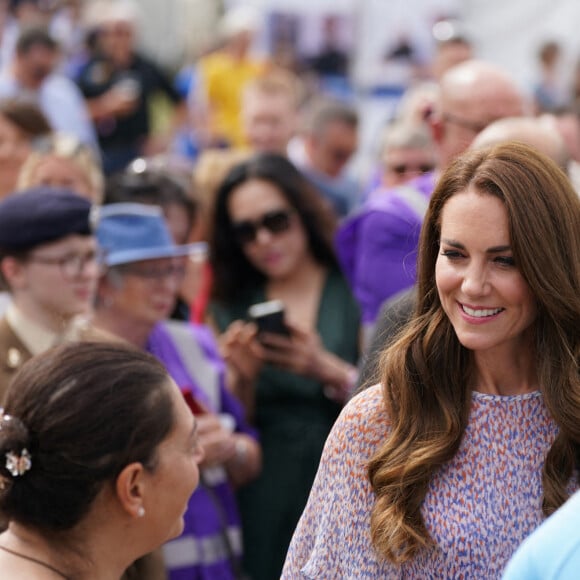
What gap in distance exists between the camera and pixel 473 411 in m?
2.58

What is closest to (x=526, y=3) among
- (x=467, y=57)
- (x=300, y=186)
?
(x=467, y=57)

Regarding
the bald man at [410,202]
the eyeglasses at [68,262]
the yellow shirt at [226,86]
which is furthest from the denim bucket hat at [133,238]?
the yellow shirt at [226,86]

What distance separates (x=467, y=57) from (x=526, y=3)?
379 cm

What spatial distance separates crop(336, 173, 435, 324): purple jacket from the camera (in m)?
4.03

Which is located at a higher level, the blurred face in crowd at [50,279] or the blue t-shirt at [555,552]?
the blurred face in crowd at [50,279]

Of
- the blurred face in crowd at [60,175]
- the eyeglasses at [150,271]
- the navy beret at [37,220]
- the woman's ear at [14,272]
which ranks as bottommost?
the eyeglasses at [150,271]

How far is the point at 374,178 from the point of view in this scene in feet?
23.7

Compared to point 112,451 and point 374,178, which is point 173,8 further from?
point 112,451

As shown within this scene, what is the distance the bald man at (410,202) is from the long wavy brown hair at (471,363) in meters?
1.24

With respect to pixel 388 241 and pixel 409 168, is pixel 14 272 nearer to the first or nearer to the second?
pixel 388 241

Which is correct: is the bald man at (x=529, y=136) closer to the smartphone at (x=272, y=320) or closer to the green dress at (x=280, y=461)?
the smartphone at (x=272, y=320)

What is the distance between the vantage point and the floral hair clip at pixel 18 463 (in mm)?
2523

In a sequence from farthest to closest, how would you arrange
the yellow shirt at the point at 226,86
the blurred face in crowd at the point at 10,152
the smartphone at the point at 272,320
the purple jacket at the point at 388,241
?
the yellow shirt at the point at 226,86
the blurred face in crowd at the point at 10,152
the smartphone at the point at 272,320
the purple jacket at the point at 388,241

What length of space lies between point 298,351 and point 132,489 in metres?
1.99
